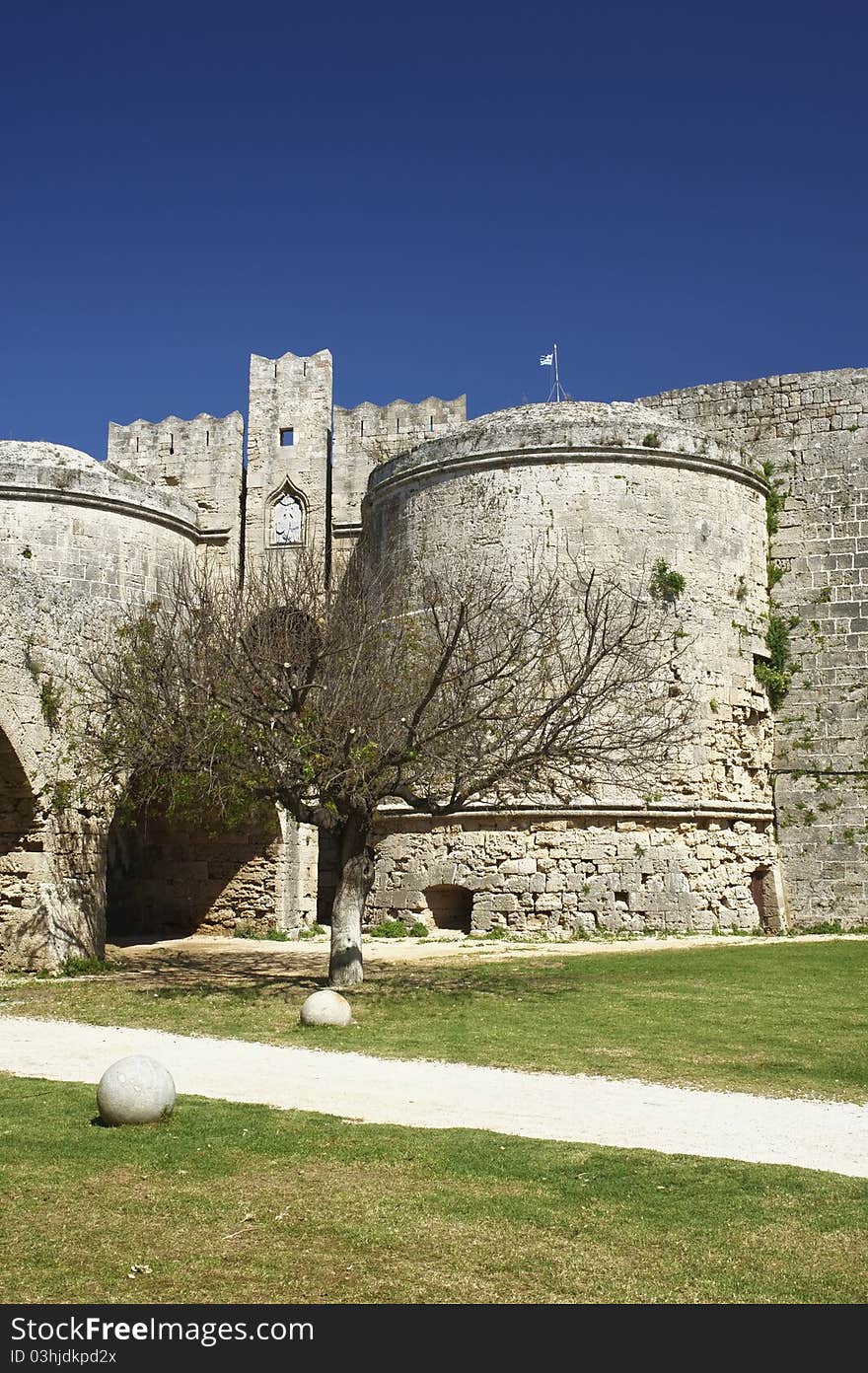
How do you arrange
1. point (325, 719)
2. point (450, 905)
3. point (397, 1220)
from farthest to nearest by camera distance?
point (450, 905) < point (325, 719) < point (397, 1220)

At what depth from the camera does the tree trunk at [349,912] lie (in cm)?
1452

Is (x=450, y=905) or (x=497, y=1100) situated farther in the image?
(x=450, y=905)

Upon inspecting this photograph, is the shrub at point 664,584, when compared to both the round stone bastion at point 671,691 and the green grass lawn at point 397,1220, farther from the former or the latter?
the green grass lawn at point 397,1220

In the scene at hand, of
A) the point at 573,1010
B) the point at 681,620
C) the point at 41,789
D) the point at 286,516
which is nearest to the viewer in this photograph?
the point at 573,1010

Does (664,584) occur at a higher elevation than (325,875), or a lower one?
higher

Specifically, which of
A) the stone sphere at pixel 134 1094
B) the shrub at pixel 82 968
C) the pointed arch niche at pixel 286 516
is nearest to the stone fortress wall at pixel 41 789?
the shrub at pixel 82 968

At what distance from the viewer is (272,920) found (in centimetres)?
2283

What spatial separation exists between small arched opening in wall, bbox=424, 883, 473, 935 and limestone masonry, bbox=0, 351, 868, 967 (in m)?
0.04

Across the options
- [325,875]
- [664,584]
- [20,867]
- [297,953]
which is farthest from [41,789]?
[325,875]

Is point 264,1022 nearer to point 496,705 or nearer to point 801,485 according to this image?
point 496,705

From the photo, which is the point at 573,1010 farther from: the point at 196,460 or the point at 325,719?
the point at 196,460

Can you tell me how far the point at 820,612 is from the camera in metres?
25.0

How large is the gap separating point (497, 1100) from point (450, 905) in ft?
47.6

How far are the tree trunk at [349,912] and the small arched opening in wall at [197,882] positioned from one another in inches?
292
